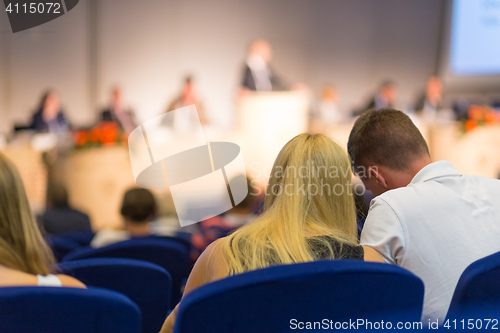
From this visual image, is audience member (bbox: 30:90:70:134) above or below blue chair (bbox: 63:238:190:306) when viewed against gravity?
below

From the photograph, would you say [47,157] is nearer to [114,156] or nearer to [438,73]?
[114,156]

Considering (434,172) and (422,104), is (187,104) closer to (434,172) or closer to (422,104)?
(422,104)

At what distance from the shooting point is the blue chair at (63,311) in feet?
2.15

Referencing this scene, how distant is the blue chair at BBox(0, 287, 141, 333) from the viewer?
655 mm

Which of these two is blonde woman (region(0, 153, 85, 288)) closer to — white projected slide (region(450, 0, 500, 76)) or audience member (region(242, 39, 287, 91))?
audience member (region(242, 39, 287, 91))

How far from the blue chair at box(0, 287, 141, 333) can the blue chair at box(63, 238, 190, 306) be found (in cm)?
83

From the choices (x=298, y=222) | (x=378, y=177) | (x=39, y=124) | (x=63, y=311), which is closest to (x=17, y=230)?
(x=63, y=311)

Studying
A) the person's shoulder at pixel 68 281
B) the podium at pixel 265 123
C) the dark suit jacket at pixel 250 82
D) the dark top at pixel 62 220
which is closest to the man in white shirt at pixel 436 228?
the person's shoulder at pixel 68 281

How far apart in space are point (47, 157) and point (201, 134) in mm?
1700

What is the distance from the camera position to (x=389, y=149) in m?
1.28

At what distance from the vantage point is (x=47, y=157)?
504cm

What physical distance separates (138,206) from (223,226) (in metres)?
0.48

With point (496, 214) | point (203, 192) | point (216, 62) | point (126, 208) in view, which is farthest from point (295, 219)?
point (216, 62)

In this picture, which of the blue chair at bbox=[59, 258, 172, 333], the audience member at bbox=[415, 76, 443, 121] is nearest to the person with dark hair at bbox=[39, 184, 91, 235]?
the blue chair at bbox=[59, 258, 172, 333]
